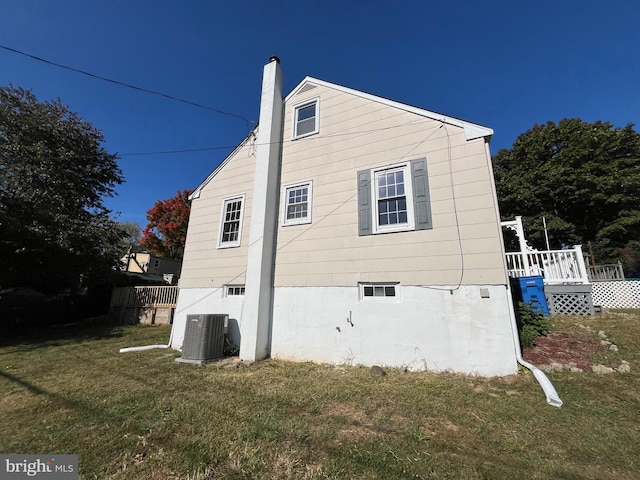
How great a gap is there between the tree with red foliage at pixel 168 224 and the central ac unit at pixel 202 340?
25851 millimetres

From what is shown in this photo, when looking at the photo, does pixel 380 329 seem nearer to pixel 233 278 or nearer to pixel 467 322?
pixel 467 322

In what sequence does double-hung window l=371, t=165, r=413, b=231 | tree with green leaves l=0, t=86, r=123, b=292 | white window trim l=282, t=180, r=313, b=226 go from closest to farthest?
double-hung window l=371, t=165, r=413, b=231 → white window trim l=282, t=180, r=313, b=226 → tree with green leaves l=0, t=86, r=123, b=292

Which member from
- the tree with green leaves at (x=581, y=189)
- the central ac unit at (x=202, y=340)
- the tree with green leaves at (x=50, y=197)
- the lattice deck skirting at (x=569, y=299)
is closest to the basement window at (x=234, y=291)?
the central ac unit at (x=202, y=340)

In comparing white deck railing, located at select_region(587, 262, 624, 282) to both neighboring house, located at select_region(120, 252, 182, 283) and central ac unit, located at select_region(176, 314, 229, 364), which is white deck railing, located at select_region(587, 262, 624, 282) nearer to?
central ac unit, located at select_region(176, 314, 229, 364)

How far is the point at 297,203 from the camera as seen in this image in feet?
26.0

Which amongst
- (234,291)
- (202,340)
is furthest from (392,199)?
(202,340)

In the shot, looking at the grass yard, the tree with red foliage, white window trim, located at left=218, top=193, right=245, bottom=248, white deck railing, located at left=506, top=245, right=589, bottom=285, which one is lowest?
the grass yard

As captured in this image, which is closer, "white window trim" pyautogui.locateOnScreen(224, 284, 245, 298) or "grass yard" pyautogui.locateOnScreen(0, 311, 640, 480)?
"grass yard" pyautogui.locateOnScreen(0, 311, 640, 480)

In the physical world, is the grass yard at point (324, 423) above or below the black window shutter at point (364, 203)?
below

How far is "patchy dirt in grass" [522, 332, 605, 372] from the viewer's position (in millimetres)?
5316

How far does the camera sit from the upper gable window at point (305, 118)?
8305mm

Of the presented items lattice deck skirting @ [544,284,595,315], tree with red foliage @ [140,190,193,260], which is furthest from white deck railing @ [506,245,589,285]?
tree with red foliage @ [140,190,193,260]

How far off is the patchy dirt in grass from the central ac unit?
7031 mm

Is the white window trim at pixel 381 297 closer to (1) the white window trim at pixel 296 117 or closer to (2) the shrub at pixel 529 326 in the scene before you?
(2) the shrub at pixel 529 326
